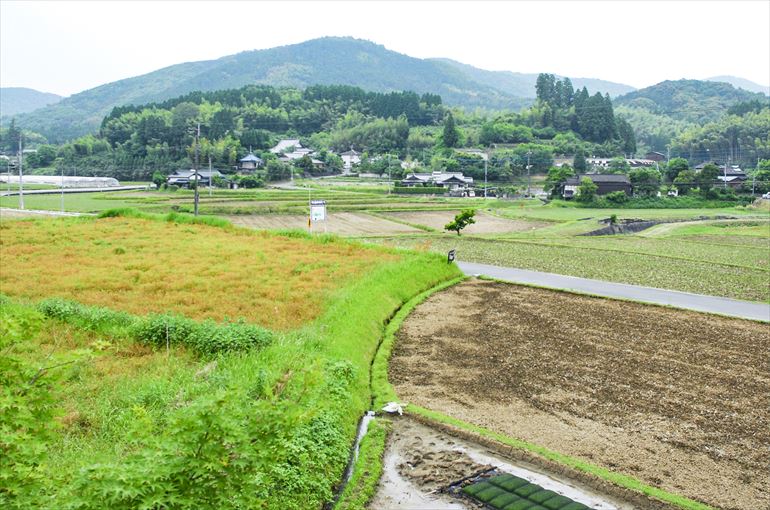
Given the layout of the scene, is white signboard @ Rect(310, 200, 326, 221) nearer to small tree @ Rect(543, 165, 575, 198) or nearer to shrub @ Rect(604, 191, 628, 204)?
shrub @ Rect(604, 191, 628, 204)

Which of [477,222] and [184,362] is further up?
[184,362]

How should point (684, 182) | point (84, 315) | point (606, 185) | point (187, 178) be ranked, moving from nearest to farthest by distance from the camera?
point (84, 315), point (606, 185), point (684, 182), point (187, 178)

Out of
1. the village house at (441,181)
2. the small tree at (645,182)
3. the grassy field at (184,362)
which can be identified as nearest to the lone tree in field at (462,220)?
the grassy field at (184,362)

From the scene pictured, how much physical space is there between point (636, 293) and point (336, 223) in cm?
2408

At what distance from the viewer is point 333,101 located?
5443 inches

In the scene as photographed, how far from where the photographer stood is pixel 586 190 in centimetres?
A: 6019

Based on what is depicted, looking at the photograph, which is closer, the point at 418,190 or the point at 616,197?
the point at 616,197

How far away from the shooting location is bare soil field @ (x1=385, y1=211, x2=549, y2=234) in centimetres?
4309

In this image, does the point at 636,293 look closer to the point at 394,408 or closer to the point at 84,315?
the point at 394,408

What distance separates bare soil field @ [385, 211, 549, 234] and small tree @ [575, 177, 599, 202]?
13580mm

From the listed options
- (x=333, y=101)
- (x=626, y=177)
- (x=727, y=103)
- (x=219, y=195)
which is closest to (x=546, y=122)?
(x=333, y=101)

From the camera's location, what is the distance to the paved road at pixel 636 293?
1936 centimetres

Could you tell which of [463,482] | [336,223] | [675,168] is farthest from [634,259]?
[675,168]

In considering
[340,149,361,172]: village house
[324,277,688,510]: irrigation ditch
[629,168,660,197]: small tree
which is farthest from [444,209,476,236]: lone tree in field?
[340,149,361,172]: village house
